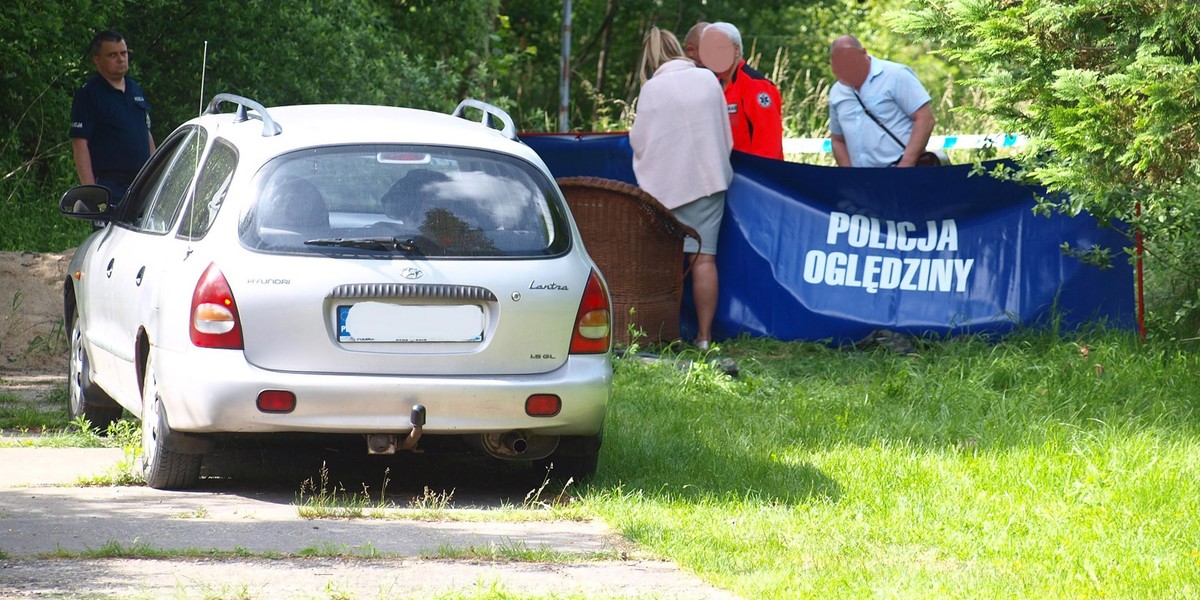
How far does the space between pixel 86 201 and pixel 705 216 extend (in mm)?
4035

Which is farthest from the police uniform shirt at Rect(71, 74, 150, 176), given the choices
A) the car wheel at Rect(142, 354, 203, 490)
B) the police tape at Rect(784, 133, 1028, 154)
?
the police tape at Rect(784, 133, 1028, 154)

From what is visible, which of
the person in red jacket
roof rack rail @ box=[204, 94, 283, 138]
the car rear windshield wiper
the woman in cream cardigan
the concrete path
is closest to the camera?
the concrete path

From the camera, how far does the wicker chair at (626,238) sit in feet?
31.2

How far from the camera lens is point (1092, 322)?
9.02 m

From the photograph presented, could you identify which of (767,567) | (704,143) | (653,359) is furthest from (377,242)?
(704,143)

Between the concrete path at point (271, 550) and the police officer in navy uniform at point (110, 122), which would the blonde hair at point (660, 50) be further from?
the concrete path at point (271, 550)

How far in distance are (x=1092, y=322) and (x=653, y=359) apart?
2.60 meters

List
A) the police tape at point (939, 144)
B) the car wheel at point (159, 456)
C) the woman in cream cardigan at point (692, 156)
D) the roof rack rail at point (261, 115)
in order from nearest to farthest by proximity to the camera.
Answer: the car wheel at point (159, 456) < the roof rack rail at point (261, 115) < the woman in cream cardigan at point (692, 156) < the police tape at point (939, 144)

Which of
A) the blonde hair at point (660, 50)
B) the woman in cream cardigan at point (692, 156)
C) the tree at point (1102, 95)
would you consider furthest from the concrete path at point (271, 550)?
the blonde hair at point (660, 50)

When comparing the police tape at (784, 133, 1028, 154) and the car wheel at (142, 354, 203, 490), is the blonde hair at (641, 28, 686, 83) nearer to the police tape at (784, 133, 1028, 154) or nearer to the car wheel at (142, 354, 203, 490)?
the police tape at (784, 133, 1028, 154)

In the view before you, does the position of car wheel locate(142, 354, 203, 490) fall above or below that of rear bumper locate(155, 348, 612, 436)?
below

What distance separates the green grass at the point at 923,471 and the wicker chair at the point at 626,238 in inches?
33.4

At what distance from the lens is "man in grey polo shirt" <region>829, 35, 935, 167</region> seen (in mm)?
9992

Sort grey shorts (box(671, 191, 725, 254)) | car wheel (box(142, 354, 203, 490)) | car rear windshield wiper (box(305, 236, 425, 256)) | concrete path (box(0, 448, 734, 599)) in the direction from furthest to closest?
grey shorts (box(671, 191, 725, 254))
car wheel (box(142, 354, 203, 490))
car rear windshield wiper (box(305, 236, 425, 256))
concrete path (box(0, 448, 734, 599))
